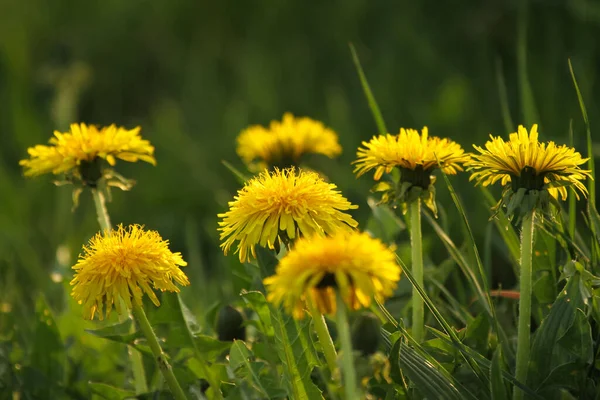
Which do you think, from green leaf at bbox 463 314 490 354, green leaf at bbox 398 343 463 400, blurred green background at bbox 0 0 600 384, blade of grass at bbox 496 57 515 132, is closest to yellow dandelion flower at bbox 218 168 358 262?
green leaf at bbox 398 343 463 400

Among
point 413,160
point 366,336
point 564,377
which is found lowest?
point 564,377

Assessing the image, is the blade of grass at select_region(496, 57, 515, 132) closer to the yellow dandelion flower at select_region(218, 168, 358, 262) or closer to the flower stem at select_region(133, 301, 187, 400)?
the yellow dandelion flower at select_region(218, 168, 358, 262)

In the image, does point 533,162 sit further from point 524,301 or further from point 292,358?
point 292,358


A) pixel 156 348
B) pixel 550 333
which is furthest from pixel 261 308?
pixel 550 333

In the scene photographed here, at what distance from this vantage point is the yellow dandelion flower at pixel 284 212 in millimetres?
1137

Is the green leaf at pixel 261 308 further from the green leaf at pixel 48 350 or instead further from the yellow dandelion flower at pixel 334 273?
the green leaf at pixel 48 350

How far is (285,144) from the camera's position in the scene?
1.86m

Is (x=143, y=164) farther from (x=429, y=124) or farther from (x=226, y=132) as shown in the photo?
(x=429, y=124)

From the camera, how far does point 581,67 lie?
2570 mm

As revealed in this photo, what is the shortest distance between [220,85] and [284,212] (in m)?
2.66

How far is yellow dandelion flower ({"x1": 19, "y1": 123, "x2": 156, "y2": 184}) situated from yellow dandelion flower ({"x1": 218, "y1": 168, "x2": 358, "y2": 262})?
0.39 meters

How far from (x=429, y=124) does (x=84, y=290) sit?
1804 mm

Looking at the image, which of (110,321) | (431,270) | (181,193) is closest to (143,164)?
(181,193)

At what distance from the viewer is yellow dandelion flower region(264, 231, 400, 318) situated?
3.05ft
